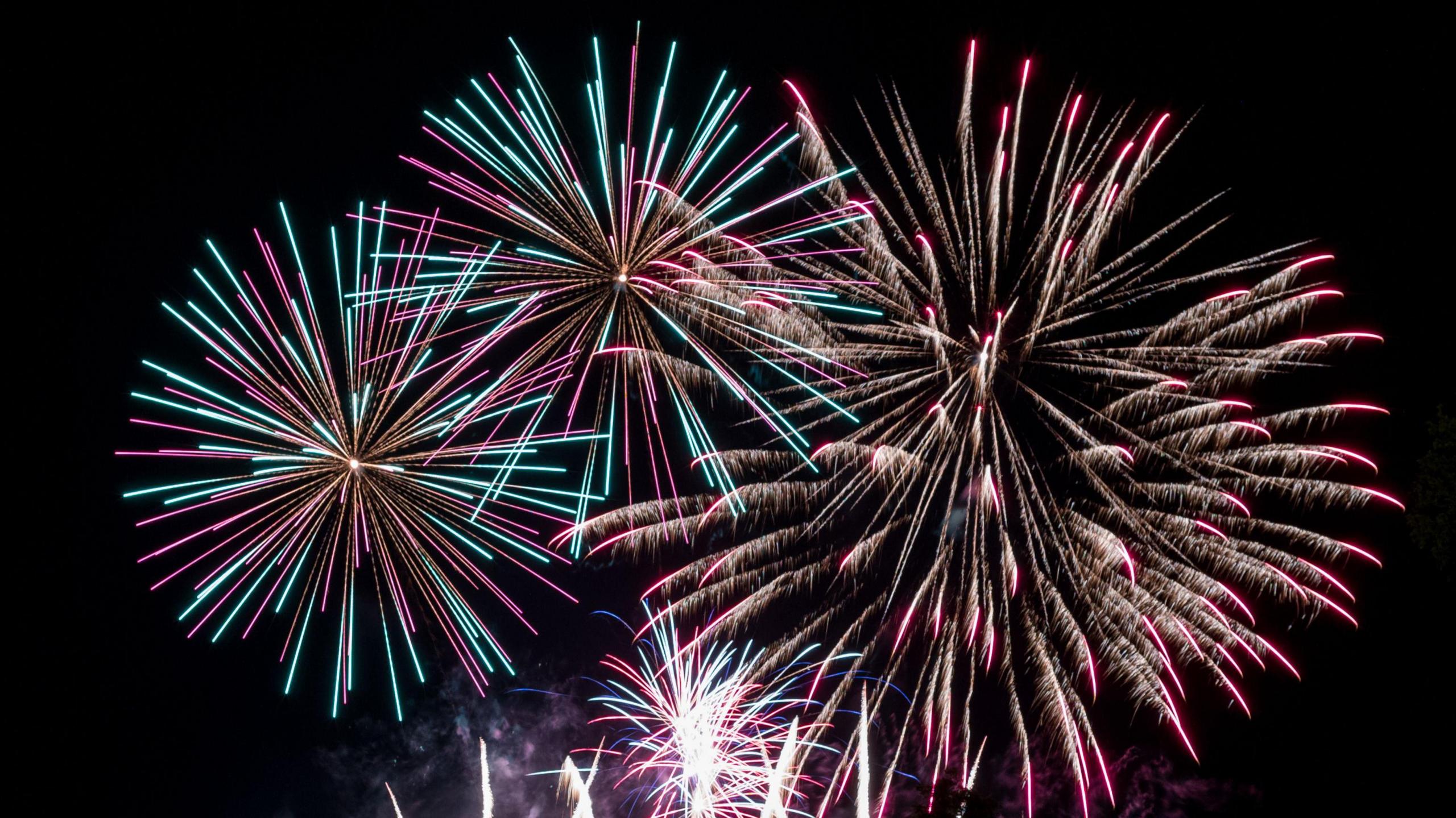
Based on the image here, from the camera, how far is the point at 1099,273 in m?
12.3

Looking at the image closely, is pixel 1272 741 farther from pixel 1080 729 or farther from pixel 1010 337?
pixel 1010 337

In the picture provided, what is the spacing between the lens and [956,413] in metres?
12.6

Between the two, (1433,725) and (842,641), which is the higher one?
(842,641)

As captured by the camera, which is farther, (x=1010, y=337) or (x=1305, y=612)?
(x=1305, y=612)

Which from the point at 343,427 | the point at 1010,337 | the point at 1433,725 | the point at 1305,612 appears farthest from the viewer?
the point at 1305,612

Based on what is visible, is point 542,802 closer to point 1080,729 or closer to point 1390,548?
point 1080,729

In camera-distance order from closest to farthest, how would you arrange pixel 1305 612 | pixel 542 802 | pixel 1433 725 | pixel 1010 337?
pixel 1010 337, pixel 1433 725, pixel 1305 612, pixel 542 802

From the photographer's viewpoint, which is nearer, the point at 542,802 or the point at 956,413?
the point at 956,413

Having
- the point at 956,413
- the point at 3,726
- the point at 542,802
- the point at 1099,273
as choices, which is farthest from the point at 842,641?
the point at 3,726

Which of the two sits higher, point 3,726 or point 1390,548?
point 3,726

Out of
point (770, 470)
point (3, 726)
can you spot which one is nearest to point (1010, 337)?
point (770, 470)

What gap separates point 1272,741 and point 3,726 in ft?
119

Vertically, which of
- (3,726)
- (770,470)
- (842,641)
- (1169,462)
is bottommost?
(842,641)

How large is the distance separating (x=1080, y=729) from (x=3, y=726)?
32262 mm
